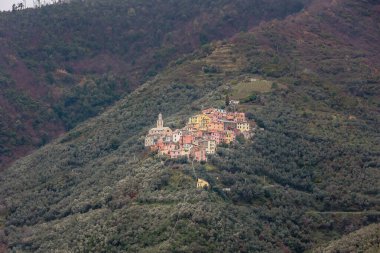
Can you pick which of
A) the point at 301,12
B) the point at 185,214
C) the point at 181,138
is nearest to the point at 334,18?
the point at 301,12

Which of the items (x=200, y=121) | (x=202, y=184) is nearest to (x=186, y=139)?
(x=200, y=121)

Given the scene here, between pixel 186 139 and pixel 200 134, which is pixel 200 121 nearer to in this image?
pixel 200 134

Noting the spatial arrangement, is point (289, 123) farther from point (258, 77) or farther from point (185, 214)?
point (185, 214)

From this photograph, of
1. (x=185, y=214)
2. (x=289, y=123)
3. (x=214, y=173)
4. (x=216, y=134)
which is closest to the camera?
(x=185, y=214)

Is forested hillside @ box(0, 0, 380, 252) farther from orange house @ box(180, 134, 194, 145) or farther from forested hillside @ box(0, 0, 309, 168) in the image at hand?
forested hillside @ box(0, 0, 309, 168)

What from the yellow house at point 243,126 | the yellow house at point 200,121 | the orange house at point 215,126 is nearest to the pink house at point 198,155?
the orange house at point 215,126

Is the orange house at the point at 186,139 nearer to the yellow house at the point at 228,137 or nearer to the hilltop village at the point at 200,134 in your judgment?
the hilltop village at the point at 200,134
